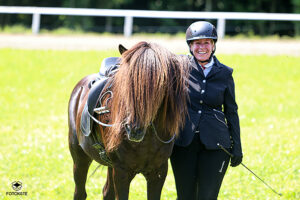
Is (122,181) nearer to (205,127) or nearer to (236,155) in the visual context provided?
(205,127)

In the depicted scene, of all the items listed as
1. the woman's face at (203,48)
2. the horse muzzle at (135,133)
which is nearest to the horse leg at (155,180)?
the horse muzzle at (135,133)

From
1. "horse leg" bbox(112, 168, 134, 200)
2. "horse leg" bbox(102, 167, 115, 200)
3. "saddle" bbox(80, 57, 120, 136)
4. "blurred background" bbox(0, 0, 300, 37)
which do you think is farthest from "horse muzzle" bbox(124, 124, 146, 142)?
"blurred background" bbox(0, 0, 300, 37)

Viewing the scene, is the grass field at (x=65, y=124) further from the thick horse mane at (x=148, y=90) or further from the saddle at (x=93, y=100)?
the thick horse mane at (x=148, y=90)

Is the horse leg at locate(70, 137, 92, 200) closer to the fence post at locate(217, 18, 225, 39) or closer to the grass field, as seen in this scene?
the grass field

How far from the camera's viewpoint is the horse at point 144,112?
3.36 metres

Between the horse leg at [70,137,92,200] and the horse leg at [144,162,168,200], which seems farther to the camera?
the horse leg at [70,137,92,200]

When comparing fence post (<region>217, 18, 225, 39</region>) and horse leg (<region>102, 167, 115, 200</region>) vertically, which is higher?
fence post (<region>217, 18, 225, 39</region>)

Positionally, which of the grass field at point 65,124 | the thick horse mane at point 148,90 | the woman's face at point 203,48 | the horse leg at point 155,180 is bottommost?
the grass field at point 65,124

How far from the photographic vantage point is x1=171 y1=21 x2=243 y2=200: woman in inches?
159

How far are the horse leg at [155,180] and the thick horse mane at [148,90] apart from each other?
1.32ft

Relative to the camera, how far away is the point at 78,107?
4.94 m

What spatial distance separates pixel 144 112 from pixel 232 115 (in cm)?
117

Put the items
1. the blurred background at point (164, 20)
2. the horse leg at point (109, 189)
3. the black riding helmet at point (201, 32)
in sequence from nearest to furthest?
the black riding helmet at point (201, 32) → the horse leg at point (109, 189) → the blurred background at point (164, 20)

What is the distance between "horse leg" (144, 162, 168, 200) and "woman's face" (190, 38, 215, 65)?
1055mm
